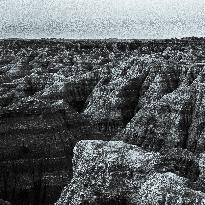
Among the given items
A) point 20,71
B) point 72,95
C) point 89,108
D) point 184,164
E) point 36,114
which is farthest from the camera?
point 20,71

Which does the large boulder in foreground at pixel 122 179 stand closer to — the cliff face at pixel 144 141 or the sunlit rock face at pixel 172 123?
the cliff face at pixel 144 141

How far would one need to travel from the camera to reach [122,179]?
13633 millimetres

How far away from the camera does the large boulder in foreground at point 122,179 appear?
1234 centimetres

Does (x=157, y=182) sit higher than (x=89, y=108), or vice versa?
(x=157, y=182)

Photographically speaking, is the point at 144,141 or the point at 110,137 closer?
the point at 144,141

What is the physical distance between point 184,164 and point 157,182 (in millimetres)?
4155

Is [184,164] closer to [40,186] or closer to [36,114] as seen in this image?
[40,186]

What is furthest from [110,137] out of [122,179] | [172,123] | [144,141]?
[122,179]

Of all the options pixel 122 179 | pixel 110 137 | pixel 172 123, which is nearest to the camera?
pixel 122 179

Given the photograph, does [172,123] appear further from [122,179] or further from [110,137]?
[122,179]

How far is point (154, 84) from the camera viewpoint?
3534 centimetres

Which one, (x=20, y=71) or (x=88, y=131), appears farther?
(x=20, y=71)

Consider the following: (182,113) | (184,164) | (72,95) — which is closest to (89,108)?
(72,95)

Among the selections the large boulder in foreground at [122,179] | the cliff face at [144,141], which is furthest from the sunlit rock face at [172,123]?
the large boulder in foreground at [122,179]
